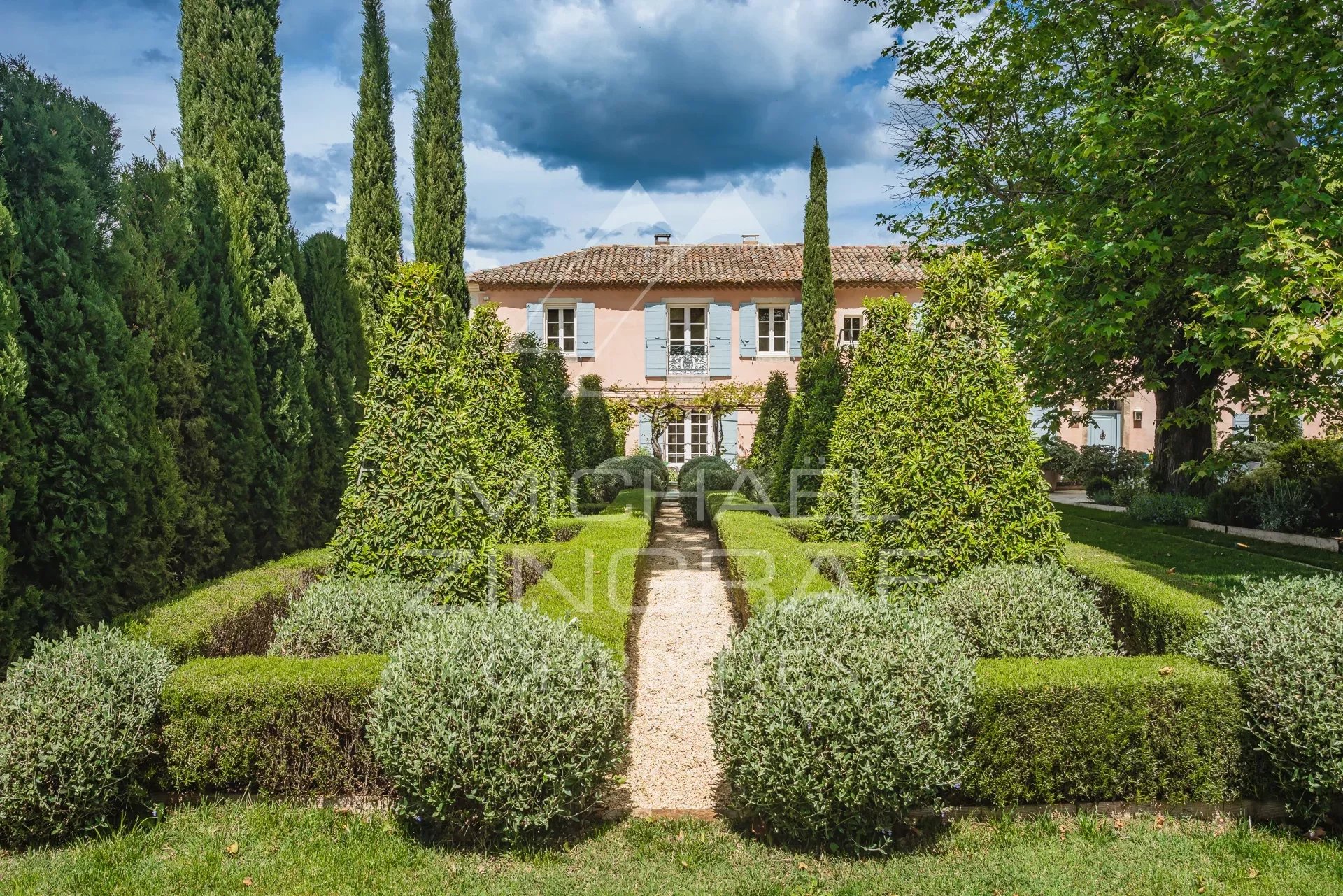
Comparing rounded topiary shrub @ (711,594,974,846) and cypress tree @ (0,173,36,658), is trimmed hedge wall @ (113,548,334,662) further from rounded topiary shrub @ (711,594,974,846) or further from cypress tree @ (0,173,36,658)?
rounded topiary shrub @ (711,594,974,846)

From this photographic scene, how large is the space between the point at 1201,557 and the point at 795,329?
680 inches

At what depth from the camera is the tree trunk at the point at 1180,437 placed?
12.6 m

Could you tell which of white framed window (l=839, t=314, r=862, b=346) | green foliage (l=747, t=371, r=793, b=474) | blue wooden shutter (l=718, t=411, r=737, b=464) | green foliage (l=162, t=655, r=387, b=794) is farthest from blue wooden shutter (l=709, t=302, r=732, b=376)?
green foliage (l=162, t=655, r=387, b=794)

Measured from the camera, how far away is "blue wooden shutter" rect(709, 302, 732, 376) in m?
23.9

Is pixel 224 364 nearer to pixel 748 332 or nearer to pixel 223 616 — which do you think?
pixel 223 616

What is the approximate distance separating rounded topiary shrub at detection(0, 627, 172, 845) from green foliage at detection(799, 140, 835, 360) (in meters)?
18.7

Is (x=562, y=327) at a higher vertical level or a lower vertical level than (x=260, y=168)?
higher

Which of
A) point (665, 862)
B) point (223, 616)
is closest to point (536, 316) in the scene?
point (223, 616)

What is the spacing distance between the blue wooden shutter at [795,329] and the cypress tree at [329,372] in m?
15.4

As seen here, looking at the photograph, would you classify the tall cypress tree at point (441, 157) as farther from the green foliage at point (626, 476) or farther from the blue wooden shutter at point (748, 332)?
the blue wooden shutter at point (748, 332)

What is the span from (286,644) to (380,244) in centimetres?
1013

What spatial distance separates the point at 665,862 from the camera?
344 centimetres

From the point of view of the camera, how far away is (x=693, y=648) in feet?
21.9

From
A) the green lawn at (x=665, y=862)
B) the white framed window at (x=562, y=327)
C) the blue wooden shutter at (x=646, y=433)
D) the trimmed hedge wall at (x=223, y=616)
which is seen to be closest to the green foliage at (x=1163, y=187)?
the green lawn at (x=665, y=862)
